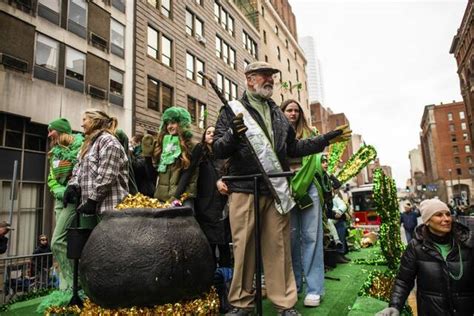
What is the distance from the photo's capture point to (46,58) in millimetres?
14578

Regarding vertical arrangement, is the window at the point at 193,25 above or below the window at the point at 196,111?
above

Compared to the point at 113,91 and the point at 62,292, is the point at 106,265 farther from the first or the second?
the point at 113,91

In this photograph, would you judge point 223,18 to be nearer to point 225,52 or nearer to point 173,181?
point 225,52

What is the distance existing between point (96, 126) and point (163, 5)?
20.4 m

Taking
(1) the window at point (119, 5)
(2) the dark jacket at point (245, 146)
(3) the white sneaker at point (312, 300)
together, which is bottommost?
(3) the white sneaker at point (312, 300)

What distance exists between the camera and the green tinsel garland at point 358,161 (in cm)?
693

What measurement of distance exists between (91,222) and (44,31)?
45.6 ft

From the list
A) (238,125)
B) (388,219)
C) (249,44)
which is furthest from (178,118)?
(249,44)

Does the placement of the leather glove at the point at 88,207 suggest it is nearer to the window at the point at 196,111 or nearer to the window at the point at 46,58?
the window at the point at 46,58

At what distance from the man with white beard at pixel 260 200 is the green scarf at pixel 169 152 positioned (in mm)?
1127

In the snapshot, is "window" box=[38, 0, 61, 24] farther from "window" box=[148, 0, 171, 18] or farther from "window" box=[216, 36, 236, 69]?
"window" box=[216, 36, 236, 69]

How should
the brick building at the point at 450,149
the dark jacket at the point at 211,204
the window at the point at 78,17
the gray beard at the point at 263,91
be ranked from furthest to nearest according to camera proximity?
1. the brick building at the point at 450,149
2. the window at the point at 78,17
3. the dark jacket at the point at 211,204
4. the gray beard at the point at 263,91

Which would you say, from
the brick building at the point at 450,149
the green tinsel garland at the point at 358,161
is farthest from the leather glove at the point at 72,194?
the brick building at the point at 450,149

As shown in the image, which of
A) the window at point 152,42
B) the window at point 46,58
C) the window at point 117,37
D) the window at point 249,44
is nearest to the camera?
the window at point 46,58
